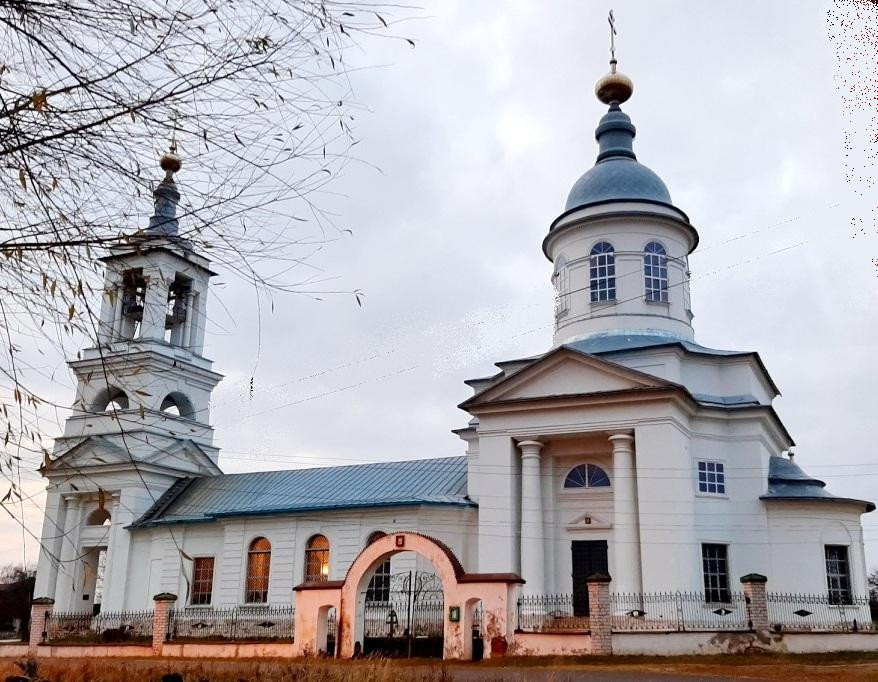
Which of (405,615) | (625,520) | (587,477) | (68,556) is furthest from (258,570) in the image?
(625,520)

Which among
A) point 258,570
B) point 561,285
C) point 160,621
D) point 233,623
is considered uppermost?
point 561,285

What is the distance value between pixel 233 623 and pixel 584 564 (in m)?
9.44

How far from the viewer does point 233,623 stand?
75.9 ft

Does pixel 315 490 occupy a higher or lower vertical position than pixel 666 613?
higher

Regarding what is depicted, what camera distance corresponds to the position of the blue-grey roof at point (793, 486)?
20.0 meters

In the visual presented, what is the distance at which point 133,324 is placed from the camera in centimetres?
2883

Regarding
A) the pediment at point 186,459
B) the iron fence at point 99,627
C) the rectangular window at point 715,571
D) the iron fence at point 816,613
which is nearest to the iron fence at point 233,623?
the iron fence at point 99,627

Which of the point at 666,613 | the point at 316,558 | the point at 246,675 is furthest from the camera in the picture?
the point at 316,558

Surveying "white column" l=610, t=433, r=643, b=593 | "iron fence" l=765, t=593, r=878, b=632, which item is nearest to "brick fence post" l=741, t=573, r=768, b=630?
"iron fence" l=765, t=593, r=878, b=632

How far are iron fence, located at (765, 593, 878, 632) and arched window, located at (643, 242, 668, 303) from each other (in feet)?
26.4

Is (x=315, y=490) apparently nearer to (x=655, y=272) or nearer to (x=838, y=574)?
(x=655, y=272)

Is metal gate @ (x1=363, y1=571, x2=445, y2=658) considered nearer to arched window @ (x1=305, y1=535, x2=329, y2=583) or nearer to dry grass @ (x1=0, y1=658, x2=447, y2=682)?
arched window @ (x1=305, y1=535, x2=329, y2=583)

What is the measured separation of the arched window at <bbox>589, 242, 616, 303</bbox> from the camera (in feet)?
76.8

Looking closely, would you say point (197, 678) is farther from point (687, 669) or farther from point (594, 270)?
point (594, 270)
